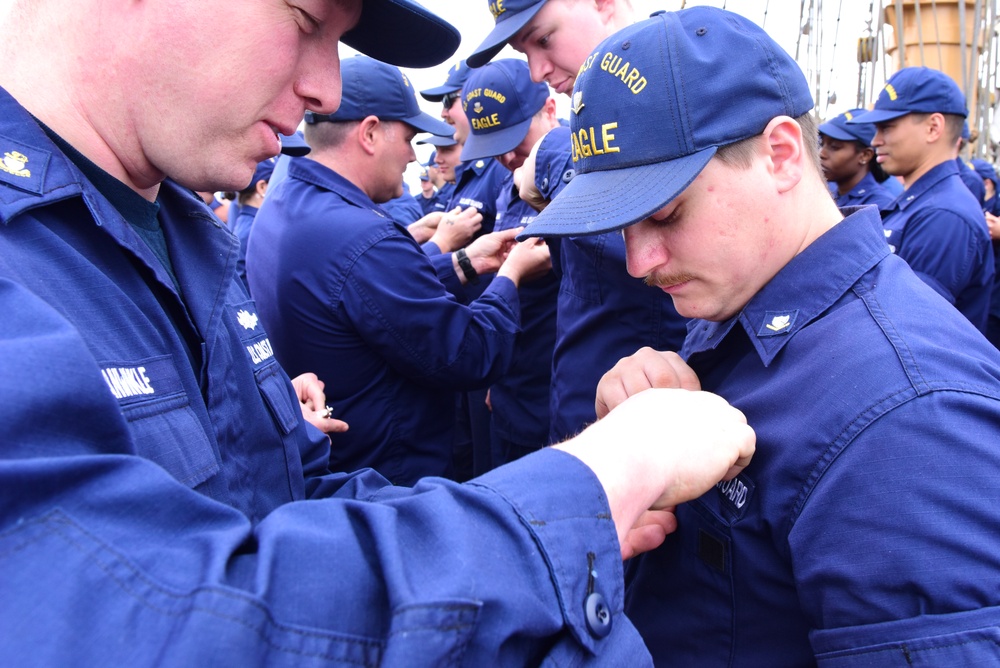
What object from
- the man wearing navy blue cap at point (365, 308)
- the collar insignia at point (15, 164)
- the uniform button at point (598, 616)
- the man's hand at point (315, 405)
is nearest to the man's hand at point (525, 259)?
the man wearing navy blue cap at point (365, 308)

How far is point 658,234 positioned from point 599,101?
0.33 meters

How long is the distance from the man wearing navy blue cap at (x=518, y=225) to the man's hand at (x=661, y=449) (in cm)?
232

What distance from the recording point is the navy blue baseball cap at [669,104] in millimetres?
1390

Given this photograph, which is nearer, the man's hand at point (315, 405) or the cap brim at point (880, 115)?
the man's hand at point (315, 405)

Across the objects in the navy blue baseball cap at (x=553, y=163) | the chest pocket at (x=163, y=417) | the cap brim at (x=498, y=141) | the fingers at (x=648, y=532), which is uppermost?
the chest pocket at (x=163, y=417)

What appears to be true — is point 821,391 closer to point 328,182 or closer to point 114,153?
point 114,153

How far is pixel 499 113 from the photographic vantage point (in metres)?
4.16

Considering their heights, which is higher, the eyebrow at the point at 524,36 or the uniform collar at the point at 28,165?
the uniform collar at the point at 28,165

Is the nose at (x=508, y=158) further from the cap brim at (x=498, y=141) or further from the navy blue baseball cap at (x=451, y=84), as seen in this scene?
the navy blue baseball cap at (x=451, y=84)

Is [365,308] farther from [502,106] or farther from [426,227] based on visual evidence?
[426,227]

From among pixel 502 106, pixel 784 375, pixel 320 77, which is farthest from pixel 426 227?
pixel 784 375

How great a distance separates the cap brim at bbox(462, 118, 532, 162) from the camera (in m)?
4.04

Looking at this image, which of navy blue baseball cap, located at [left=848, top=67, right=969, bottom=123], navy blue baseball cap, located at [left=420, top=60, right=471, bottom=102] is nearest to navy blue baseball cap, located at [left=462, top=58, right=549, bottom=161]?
navy blue baseball cap, located at [left=420, top=60, right=471, bottom=102]

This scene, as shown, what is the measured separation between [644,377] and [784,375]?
14.5 inches
